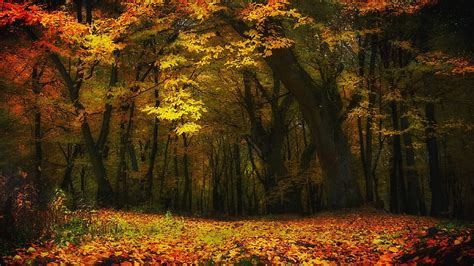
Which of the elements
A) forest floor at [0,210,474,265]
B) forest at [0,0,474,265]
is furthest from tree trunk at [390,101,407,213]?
forest floor at [0,210,474,265]

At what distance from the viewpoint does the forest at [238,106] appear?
7.52 m

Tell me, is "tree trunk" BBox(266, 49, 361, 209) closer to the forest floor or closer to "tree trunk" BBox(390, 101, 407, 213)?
"tree trunk" BBox(390, 101, 407, 213)

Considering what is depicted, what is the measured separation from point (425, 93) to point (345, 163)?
5810 mm

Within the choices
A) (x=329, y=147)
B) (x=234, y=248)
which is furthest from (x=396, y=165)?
(x=234, y=248)

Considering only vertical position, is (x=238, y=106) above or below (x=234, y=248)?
above

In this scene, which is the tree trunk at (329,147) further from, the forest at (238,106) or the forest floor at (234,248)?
the forest floor at (234,248)

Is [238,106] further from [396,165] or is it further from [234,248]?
[234,248]

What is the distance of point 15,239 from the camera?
22.4 feet

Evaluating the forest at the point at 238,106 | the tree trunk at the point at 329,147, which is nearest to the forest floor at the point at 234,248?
the forest at the point at 238,106

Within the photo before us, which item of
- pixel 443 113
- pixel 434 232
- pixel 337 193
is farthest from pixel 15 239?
pixel 443 113

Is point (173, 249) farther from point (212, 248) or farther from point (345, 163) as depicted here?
point (345, 163)

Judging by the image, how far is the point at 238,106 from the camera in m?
26.8

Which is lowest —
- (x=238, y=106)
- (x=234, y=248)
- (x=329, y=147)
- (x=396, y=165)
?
(x=234, y=248)

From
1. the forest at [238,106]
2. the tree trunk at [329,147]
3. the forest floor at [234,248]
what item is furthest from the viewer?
the tree trunk at [329,147]
